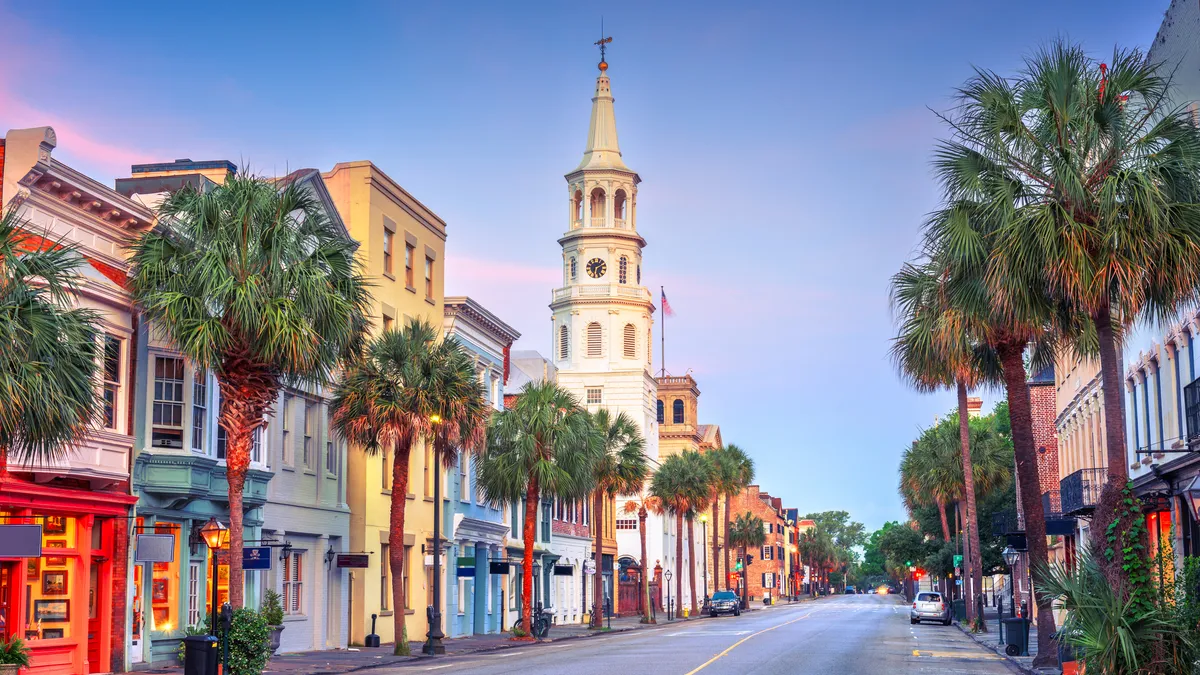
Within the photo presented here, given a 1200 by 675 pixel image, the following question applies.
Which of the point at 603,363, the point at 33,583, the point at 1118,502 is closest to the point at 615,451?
the point at 603,363

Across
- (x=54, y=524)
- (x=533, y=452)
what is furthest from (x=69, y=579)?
(x=533, y=452)

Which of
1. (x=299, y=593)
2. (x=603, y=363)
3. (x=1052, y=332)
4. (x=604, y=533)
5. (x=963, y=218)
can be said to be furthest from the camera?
(x=603, y=363)

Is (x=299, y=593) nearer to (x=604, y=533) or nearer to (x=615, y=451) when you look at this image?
(x=615, y=451)

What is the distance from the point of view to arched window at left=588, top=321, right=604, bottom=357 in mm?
97375

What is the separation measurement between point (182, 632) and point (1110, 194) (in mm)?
22016

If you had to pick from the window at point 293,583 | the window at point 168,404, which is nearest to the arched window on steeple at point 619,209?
the window at point 293,583

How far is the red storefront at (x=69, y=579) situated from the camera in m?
24.7

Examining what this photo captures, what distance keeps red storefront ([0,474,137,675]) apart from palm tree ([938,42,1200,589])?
17.7 m

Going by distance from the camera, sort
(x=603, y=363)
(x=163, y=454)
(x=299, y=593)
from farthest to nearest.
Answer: (x=603, y=363)
(x=299, y=593)
(x=163, y=454)

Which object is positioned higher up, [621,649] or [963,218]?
[963,218]

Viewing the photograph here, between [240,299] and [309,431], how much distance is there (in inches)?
585

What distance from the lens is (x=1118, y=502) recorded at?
19.2m

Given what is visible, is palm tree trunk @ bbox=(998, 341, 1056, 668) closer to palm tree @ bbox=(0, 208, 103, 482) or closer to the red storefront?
palm tree @ bbox=(0, 208, 103, 482)

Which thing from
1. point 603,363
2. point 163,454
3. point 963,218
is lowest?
point 163,454
